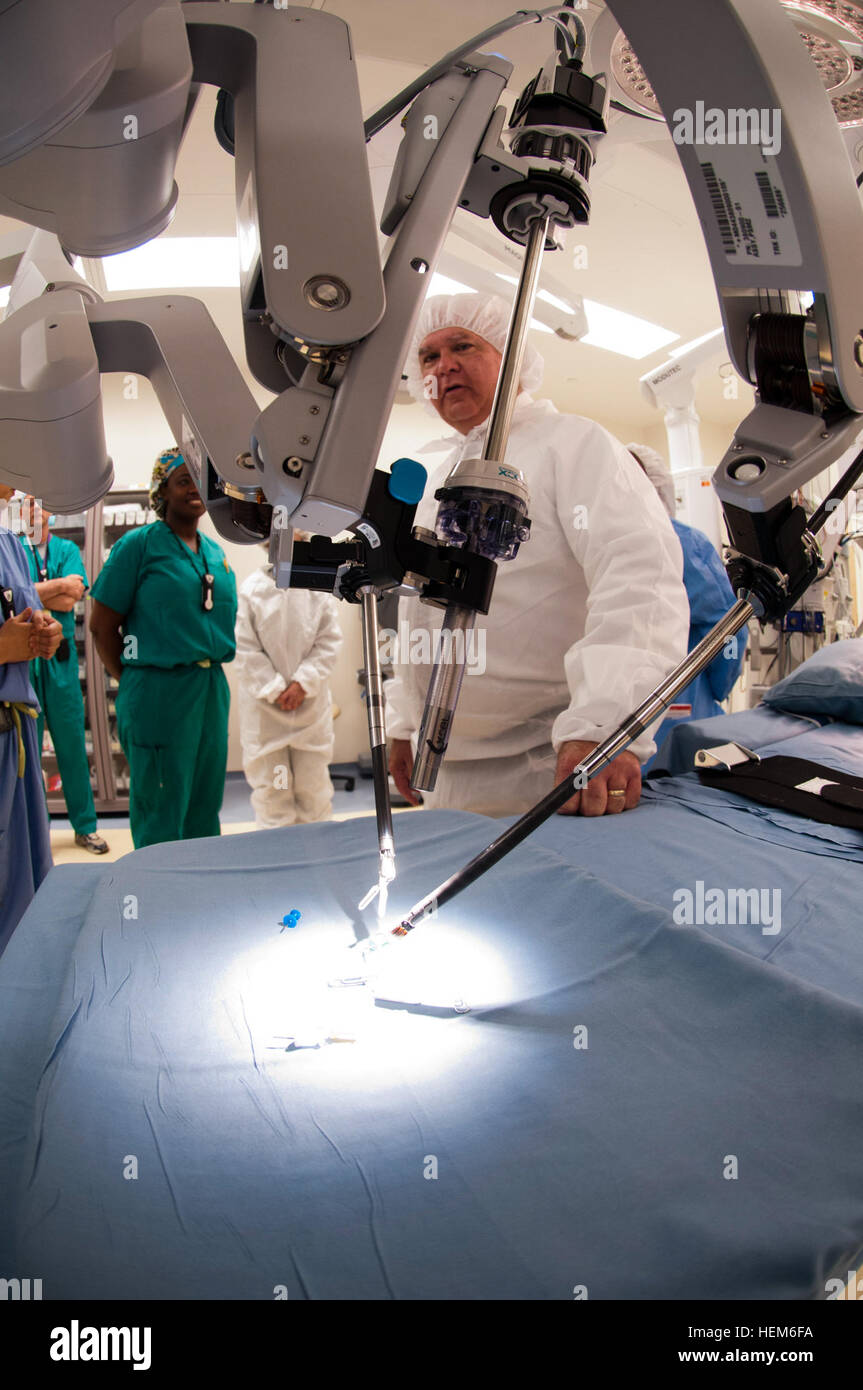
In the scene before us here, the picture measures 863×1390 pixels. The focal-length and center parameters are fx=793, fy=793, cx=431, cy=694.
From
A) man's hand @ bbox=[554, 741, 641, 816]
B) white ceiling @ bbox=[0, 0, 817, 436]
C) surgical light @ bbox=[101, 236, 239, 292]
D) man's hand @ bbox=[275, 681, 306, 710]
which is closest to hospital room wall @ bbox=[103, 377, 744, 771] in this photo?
white ceiling @ bbox=[0, 0, 817, 436]

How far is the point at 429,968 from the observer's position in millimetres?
941

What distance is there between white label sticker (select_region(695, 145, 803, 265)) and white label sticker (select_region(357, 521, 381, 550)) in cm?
37

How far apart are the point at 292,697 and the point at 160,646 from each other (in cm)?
118

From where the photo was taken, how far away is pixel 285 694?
12.6ft

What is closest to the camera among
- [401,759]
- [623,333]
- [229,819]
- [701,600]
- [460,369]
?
[460,369]

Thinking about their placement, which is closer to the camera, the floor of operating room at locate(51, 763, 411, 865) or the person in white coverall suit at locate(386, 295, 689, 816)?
the person in white coverall suit at locate(386, 295, 689, 816)

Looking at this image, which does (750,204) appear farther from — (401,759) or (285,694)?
(285,694)

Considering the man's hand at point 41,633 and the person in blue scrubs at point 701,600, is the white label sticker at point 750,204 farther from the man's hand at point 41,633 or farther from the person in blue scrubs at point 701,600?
the person in blue scrubs at point 701,600

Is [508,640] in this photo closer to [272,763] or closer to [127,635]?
[127,635]

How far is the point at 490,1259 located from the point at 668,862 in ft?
2.66

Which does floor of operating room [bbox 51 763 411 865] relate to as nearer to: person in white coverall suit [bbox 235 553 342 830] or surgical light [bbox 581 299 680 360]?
person in white coverall suit [bbox 235 553 342 830]

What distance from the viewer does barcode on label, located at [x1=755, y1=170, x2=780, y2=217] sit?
1.96 feet

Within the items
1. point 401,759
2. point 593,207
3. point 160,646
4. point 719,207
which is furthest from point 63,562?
point 719,207

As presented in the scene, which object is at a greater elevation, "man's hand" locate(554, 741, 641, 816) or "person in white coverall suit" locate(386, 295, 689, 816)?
"person in white coverall suit" locate(386, 295, 689, 816)
